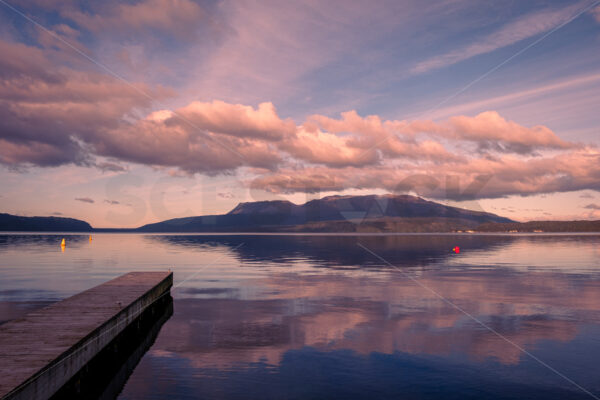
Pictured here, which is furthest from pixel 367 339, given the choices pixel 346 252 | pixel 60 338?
pixel 346 252

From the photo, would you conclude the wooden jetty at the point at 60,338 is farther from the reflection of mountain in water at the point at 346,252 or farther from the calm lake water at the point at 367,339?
the reflection of mountain in water at the point at 346,252

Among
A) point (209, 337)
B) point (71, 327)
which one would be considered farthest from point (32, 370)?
point (209, 337)

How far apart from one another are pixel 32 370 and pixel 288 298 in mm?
19346

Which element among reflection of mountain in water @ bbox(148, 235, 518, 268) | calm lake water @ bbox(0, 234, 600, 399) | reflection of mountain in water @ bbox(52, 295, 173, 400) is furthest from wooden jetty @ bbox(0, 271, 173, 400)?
reflection of mountain in water @ bbox(148, 235, 518, 268)

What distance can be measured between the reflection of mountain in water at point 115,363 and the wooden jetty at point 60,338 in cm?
43

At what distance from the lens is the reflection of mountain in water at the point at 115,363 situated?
46.8 feet

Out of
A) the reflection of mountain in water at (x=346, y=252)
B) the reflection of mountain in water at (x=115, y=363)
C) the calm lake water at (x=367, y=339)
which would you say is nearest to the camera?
the calm lake water at (x=367, y=339)

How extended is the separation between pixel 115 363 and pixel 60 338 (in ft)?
10.6

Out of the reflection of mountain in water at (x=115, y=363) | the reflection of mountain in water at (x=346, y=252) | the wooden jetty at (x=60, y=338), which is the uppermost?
the wooden jetty at (x=60, y=338)

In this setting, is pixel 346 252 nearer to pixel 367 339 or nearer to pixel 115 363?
pixel 367 339

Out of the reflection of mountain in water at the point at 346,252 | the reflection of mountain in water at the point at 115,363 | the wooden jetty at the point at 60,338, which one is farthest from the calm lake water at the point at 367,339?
the reflection of mountain in water at the point at 346,252

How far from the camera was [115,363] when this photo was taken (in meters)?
17.8

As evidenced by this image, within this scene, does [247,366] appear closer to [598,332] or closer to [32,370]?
[32,370]

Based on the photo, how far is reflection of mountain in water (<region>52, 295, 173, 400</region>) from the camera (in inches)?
562
